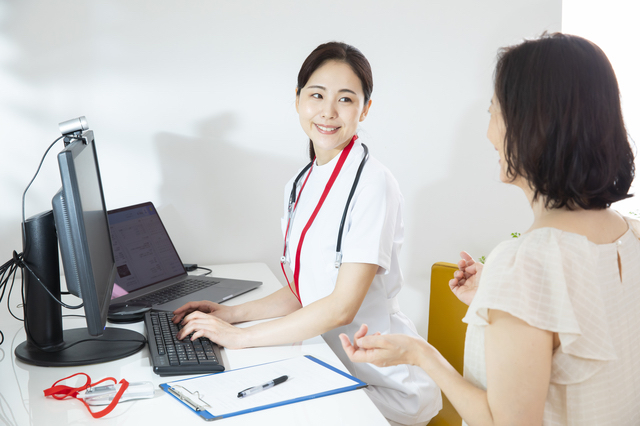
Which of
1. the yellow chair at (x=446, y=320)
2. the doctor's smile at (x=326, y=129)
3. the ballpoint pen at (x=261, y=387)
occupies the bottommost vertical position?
the yellow chair at (x=446, y=320)

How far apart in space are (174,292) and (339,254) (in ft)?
2.27

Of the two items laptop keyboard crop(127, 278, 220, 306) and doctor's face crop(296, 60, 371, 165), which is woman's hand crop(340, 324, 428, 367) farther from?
laptop keyboard crop(127, 278, 220, 306)

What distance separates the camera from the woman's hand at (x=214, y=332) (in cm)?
126

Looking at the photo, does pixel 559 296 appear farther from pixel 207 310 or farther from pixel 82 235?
pixel 207 310

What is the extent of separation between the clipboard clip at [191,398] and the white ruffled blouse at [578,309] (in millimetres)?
517

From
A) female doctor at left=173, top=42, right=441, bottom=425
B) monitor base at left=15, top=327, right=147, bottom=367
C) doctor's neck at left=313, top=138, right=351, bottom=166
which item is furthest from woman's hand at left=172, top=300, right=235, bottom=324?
doctor's neck at left=313, top=138, right=351, bottom=166

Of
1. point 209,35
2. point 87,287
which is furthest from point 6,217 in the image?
point 87,287

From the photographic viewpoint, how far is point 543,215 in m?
0.89

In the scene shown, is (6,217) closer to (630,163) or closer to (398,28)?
(398,28)

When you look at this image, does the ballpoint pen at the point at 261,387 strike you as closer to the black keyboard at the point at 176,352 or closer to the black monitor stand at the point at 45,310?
the black keyboard at the point at 176,352

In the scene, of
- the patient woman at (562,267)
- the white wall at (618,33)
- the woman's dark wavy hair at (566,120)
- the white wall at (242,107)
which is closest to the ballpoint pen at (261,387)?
the patient woman at (562,267)

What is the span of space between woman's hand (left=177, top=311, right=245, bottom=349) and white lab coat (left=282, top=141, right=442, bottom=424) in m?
0.30

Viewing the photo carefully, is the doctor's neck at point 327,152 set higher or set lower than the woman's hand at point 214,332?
higher

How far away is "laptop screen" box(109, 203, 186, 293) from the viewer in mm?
1761
